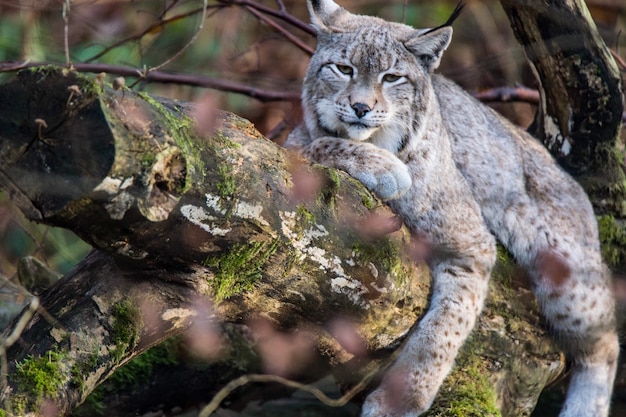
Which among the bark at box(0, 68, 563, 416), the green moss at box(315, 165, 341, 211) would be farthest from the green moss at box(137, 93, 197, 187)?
the green moss at box(315, 165, 341, 211)

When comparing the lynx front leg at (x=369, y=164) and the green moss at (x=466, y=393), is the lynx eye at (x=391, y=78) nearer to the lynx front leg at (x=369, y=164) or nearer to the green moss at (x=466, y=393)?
the lynx front leg at (x=369, y=164)

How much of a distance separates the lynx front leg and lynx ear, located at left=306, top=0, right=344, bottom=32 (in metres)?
0.59

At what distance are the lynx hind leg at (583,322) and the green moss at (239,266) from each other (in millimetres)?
1718

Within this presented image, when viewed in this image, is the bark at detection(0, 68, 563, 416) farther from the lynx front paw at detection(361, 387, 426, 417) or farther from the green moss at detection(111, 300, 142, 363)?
the lynx front paw at detection(361, 387, 426, 417)

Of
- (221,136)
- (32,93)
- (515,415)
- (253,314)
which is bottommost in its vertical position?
(515,415)

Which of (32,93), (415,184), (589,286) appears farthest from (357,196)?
(589,286)

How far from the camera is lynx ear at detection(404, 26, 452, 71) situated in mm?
3473

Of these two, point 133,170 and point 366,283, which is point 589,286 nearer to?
point 366,283

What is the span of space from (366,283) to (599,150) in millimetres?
1921

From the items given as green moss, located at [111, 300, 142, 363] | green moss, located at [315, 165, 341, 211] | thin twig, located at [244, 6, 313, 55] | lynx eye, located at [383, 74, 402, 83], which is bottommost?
green moss, located at [111, 300, 142, 363]

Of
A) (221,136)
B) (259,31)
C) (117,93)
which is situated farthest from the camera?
(259,31)

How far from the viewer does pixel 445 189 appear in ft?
11.8

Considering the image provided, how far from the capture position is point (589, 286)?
4.06 meters

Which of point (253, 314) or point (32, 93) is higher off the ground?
point (32, 93)
